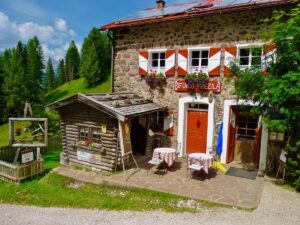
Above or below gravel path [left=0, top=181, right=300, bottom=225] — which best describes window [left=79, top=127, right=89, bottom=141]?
above

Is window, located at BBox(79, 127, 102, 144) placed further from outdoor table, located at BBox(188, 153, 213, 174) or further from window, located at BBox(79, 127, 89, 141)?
outdoor table, located at BBox(188, 153, 213, 174)

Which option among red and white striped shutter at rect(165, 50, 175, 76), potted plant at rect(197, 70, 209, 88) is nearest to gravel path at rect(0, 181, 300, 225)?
potted plant at rect(197, 70, 209, 88)

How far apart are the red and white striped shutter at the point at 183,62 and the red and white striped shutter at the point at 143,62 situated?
1.54m

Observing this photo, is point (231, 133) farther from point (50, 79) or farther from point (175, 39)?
point (50, 79)

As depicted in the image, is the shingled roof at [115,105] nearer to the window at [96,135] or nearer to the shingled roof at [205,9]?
the window at [96,135]

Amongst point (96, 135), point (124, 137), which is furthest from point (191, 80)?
point (96, 135)

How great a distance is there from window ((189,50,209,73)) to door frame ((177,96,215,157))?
1208mm

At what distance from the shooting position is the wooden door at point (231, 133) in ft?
30.4

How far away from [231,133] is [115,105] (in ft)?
15.2

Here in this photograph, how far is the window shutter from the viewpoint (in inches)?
413

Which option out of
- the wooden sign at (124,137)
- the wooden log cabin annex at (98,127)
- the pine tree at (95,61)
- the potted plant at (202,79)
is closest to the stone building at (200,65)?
the potted plant at (202,79)

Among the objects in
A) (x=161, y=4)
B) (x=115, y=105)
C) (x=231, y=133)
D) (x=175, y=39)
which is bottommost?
(x=231, y=133)

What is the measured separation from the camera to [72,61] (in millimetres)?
63906

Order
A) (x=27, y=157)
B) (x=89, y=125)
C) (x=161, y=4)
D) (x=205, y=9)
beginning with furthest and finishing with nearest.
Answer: (x=161, y=4) → (x=205, y=9) → (x=89, y=125) → (x=27, y=157)
